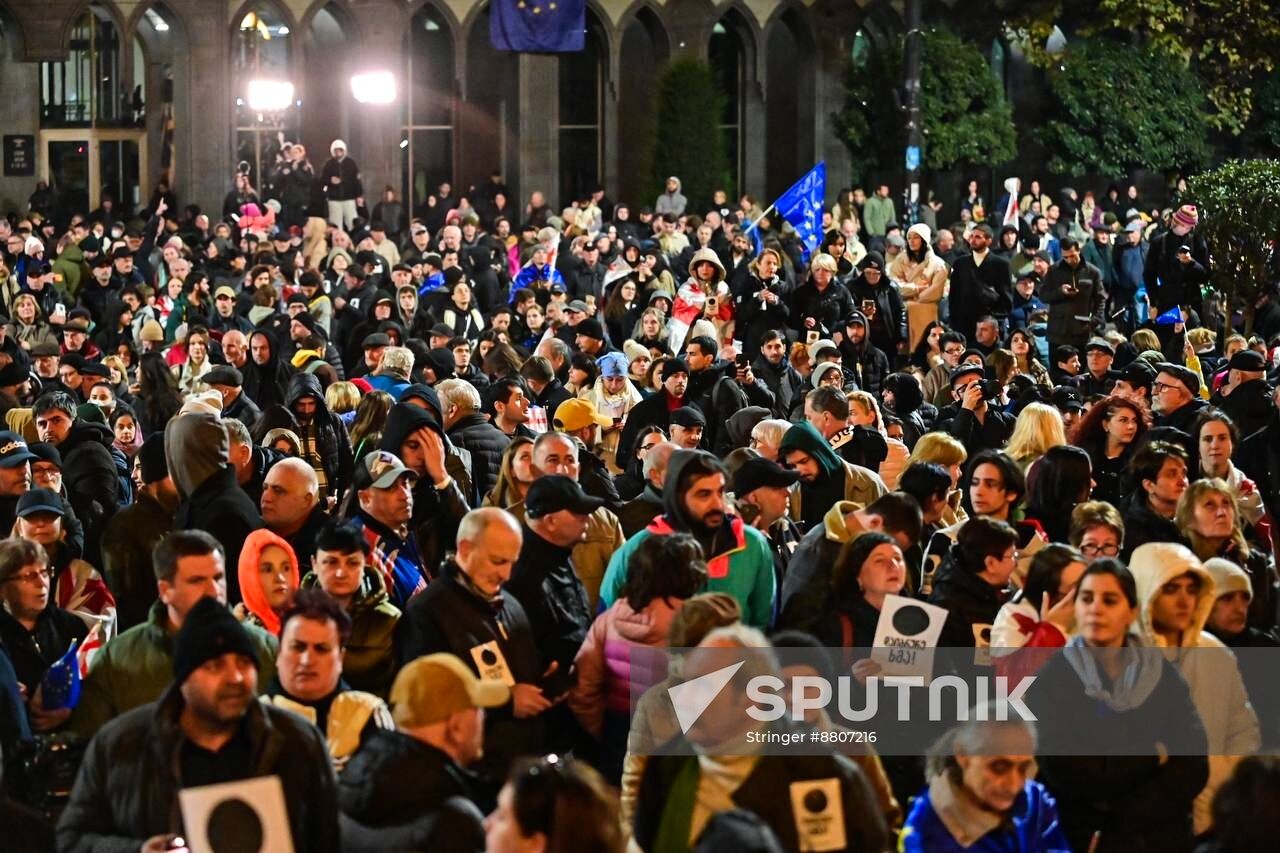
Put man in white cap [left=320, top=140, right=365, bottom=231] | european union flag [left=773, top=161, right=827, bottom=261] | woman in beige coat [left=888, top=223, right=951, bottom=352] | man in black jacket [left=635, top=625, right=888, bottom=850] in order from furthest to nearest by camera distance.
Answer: man in white cap [left=320, top=140, right=365, bottom=231], european union flag [left=773, top=161, right=827, bottom=261], woman in beige coat [left=888, top=223, right=951, bottom=352], man in black jacket [left=635, top=625, right=888, bottom=850]

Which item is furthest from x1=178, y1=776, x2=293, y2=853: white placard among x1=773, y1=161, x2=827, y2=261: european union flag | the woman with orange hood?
x1=773, y1=161, x2=827, y2=261: european union flag

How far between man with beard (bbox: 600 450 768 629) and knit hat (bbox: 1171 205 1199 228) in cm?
→ 1357

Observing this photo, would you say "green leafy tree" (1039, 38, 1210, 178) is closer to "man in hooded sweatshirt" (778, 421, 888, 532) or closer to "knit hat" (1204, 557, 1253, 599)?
"man in hooded sweatshirt" (778, 421, 888, 532)

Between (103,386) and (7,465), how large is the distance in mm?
3519

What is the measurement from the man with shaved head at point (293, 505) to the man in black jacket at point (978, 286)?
37.5 feet

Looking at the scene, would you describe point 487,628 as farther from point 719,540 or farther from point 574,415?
point 574,415

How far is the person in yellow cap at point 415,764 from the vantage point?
17.3ft

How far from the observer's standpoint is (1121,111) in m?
32.4

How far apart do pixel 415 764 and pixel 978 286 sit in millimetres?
14128

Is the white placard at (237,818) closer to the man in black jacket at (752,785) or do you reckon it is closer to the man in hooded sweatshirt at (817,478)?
the man in black jacket at (752,785)

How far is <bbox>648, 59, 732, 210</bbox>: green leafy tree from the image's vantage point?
31953mm

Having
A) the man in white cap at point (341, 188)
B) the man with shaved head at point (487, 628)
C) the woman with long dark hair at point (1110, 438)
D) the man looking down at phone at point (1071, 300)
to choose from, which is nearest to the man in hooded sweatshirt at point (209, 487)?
the man with shaved head at point (487, 628)

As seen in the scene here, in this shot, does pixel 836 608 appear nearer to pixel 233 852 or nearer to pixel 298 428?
pixel 233 852

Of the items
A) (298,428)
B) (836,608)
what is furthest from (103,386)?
(836,608)
